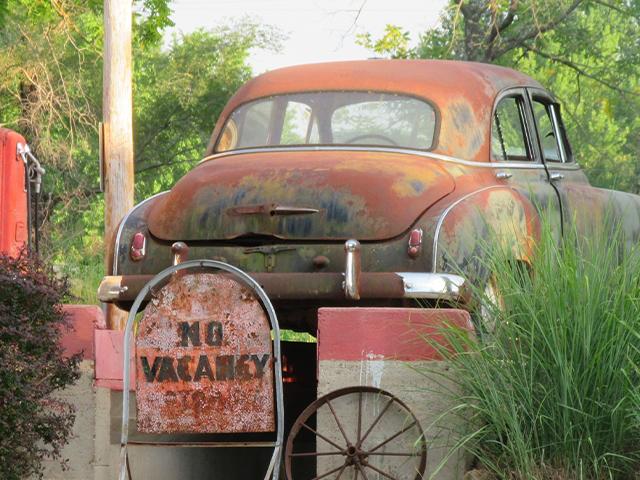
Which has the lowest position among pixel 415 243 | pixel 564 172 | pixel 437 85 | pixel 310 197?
pixel 415 243

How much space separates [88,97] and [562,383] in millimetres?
21577

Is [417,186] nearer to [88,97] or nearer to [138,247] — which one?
[138,247]

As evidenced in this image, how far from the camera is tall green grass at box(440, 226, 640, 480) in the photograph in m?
6.26

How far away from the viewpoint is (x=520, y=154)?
9680 mm

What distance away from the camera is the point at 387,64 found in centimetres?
952

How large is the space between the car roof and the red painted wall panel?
157 inches

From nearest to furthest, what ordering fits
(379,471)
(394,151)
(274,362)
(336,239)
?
(379,471) < (274,362) < (336,239) < (394,151)

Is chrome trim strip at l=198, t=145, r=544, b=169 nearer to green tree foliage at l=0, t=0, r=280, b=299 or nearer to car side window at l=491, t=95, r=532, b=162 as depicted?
car side window at l=491, t=95, r=532, b=162

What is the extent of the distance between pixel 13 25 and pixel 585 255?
2042cm

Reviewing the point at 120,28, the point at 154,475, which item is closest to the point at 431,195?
the point at 154,475

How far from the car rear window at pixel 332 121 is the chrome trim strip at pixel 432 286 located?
144 cm

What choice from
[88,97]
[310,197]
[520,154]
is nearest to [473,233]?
[310,197]

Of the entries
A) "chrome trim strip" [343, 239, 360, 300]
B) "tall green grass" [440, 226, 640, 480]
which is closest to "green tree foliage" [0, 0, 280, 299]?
"chrome trim strip" [343, 239, 360, 300]

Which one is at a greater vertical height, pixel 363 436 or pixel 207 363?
pixel 207 363
